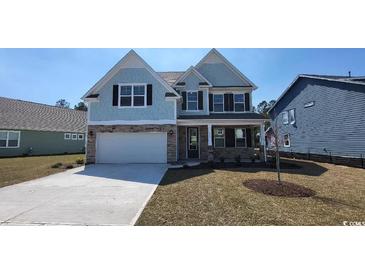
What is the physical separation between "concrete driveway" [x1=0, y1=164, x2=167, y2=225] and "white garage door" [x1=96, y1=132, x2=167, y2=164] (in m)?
4.62

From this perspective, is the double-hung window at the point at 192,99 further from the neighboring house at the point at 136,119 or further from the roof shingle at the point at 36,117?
the roof shingle at the point at 36,117

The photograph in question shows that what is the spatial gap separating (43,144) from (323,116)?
28.1 meters

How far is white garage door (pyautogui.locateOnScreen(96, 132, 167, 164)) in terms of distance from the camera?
14711 millimetres

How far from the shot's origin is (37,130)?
2422 cm

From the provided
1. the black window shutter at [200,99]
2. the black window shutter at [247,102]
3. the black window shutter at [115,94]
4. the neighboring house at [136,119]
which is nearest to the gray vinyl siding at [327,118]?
the black window shutter at [247,102]

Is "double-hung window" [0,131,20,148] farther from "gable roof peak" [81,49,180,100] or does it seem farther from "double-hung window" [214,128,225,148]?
"double-hung window" [214,128,225,148]

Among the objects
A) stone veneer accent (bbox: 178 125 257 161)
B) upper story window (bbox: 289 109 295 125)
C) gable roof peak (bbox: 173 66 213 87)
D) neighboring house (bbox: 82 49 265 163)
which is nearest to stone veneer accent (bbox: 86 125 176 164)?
neighboring house (bbox: 82 49 265 163)

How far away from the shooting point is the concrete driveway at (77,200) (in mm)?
4911
